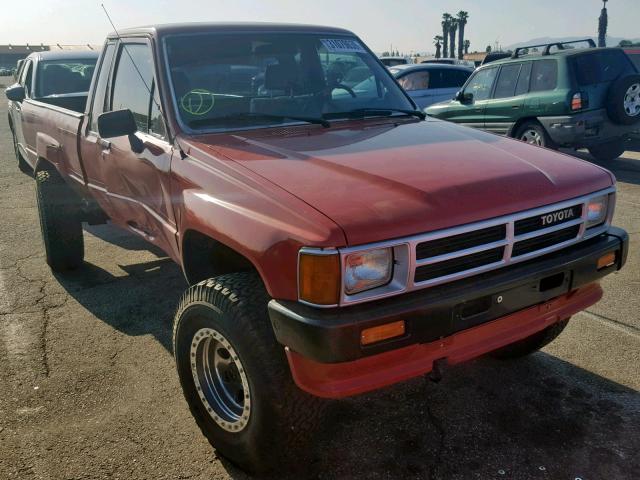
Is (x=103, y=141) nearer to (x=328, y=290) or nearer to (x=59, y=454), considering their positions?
(x=59, y=454)

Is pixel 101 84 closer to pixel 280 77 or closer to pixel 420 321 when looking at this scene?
pixel 280 77

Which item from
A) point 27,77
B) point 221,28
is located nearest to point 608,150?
point 221,28

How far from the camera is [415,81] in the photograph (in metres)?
12.5

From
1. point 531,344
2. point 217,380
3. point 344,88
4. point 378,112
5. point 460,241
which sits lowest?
point 531,344

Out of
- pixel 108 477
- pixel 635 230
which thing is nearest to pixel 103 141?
pixel 108 477

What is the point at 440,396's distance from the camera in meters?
3.34

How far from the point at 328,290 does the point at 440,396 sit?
4.77ft

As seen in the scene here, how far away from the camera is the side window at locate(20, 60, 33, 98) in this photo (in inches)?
354

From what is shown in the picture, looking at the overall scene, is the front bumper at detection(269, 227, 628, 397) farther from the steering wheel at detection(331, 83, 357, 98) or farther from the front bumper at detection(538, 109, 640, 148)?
the front bumper at detection(538, 109, 640, 148)

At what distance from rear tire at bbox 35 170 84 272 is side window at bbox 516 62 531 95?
7.25 meters

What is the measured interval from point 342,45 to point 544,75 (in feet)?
20.5

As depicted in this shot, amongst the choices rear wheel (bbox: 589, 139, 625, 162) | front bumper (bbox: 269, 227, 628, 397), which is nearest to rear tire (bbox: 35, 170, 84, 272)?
front bumper (bbox: 269, 227, 628, 397)

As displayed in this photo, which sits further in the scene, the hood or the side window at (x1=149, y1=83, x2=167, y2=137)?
the side window at (x1=149, y1=83, x2=167, y2=137)

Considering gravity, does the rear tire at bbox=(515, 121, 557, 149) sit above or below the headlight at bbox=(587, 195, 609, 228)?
below
